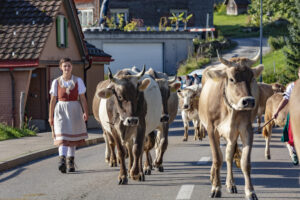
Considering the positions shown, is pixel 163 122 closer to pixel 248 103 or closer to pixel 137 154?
pixel 137 154

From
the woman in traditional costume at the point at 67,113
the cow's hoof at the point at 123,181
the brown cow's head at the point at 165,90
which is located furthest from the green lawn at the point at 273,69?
the cow's hoof at the point at 123,181

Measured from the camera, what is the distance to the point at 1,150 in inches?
615

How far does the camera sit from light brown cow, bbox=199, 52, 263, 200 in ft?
30.7

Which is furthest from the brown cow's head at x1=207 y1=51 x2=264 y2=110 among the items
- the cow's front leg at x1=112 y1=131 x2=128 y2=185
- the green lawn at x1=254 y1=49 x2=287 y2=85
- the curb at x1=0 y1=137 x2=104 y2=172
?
the green lawn at x1=254 y1=49 x2=287 y2=85

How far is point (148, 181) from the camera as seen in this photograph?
11.1 m

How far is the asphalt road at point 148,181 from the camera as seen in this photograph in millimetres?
9725

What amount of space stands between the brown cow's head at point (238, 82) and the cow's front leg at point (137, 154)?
1.94 metres

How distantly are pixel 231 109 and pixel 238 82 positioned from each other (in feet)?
1.33

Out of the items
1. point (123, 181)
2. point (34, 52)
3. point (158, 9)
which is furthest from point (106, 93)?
point (158, 9)

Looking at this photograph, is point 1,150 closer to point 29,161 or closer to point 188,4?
point 29,161

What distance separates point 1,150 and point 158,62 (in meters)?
35.3

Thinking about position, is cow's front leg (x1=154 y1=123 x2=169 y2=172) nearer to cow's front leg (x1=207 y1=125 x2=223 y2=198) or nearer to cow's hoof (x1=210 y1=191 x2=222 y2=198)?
cow's front leg (x1=207 y1=125 x2=223 y2=198)

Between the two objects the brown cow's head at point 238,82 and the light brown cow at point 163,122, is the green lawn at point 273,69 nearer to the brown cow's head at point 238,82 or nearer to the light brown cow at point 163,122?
the light brown cow at point 163,122

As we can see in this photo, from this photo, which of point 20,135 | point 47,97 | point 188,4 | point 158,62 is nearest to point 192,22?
point 188,4
